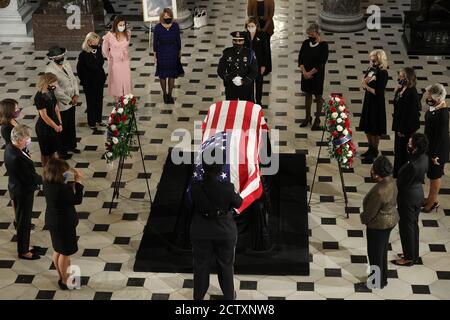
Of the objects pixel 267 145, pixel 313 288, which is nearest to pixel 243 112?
pixel 267 145

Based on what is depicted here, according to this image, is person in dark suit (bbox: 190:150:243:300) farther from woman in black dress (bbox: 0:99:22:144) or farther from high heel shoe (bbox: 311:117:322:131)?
high heel shoe (bbox: 311:117:322:131)

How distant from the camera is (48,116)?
392 inches

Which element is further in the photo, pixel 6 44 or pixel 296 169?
pixel 6 44

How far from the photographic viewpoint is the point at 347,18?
52.5ft

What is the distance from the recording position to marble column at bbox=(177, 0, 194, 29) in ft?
52.9

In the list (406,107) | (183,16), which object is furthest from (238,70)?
(183,16)

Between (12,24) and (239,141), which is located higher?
(239,141)

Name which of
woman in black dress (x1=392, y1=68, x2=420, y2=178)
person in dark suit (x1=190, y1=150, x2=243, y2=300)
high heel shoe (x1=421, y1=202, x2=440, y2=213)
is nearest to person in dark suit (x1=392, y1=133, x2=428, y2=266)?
high heel shoe (x1=421, y1=202, x2=440, y2=213)

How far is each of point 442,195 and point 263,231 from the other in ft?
8.28

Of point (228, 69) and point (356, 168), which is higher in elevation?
point (228, 69)

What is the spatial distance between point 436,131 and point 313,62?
2.67 metres

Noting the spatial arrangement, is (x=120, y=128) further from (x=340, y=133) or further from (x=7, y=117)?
(x=340, y=133)

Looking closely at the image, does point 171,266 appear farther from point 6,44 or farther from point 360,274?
point 6,44
